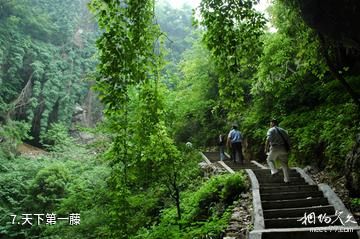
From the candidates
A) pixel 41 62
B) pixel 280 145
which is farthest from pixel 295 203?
pixel 41 62

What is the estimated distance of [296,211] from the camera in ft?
21.7

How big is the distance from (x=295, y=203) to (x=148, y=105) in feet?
13.1

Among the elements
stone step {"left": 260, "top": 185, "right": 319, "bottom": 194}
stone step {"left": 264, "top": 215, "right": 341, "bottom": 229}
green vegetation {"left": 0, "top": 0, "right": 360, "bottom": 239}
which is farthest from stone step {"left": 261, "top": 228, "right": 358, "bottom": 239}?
stone step {"left": 260, "top": 185, "right": 319, "bottom": 194}

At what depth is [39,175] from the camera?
1802 cm

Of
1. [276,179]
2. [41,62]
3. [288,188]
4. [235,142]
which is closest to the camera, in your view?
[288,188]

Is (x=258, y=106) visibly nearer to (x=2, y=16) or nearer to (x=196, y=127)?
(x=196, y=127)

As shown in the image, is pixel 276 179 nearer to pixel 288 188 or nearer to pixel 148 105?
pixel 288 188

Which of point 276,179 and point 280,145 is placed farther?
point 276,179

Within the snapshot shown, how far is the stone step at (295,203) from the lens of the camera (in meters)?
7.16

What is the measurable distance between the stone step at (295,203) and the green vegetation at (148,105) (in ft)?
2.50

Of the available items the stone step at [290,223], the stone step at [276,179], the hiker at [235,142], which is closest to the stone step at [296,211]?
the stone step at [290,223]

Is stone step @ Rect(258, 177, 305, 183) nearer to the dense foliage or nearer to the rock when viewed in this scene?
the rock

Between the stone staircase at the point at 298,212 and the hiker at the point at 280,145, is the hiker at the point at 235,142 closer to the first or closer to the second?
the stone staircase at the point at 298,212

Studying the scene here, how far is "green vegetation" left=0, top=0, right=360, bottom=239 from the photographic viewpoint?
4977 millimetres
